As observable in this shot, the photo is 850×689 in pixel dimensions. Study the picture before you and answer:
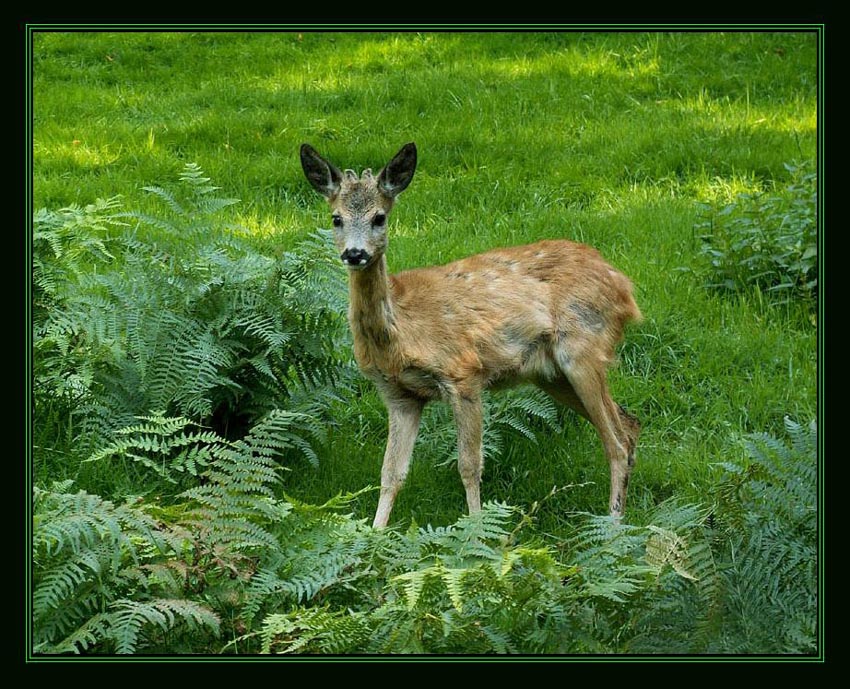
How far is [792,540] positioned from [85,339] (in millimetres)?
4413

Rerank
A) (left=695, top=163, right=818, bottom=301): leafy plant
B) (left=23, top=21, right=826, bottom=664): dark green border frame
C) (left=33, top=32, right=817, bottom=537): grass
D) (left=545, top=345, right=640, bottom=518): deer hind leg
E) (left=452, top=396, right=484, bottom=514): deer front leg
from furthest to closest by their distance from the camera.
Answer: (left=695, top=163, right=818, bottom=301): leafy plant, (left=33, top=32, right=817, bottom=537): grass, (left=545, top=345, right=640, bottom=518): deer hind leg, (left=452, top=396, right=484, bottom=514): deer front leg, (left=23, top=21, right=826, bottom=664): dark green border frame

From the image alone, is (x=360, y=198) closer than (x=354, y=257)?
No

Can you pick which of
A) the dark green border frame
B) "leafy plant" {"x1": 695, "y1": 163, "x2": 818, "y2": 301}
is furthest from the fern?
"leafy plant" {"x1": 695, "y1": 163, "x2": 818, "y2": 301}

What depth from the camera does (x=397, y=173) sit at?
7113mm

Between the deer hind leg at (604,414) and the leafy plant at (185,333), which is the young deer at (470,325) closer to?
the deer hind leg at (604,414)

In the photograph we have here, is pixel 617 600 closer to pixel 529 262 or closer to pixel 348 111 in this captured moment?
pixel 529 262

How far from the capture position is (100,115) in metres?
13.0

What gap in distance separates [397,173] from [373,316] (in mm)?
827

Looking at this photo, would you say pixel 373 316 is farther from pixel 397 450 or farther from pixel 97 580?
pixel 97 580

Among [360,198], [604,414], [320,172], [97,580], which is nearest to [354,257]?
[360,198]

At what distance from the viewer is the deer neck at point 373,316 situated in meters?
7.12

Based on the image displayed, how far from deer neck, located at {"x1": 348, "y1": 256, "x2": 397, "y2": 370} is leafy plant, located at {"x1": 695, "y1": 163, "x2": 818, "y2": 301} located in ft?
11.2

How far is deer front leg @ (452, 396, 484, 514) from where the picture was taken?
721 cm

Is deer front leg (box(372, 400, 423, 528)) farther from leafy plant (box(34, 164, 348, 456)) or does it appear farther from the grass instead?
leafy plant (box(34, 164, 348, 456))
